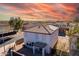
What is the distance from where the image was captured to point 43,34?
7.59 feet

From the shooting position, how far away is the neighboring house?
2.31 meters

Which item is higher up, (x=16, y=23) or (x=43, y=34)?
(x=16, y=23)

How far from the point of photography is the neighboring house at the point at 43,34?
7.59ft

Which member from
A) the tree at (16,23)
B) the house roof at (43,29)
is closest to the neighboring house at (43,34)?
the house roof at (43,29)

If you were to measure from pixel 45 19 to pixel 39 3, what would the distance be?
0.22m

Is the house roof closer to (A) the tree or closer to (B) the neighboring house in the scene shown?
(B) the neighboring house

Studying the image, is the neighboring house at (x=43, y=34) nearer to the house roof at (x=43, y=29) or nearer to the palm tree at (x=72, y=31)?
the house roof at (x=43, y=29)

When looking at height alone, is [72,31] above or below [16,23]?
below

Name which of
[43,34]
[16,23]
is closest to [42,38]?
[43,34]

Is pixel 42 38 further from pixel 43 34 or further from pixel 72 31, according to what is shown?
pixel 72 31

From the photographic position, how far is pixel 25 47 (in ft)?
7.66

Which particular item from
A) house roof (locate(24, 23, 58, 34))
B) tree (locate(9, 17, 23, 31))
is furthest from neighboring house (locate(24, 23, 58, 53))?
tree (locate(9, 17, 23, 31))

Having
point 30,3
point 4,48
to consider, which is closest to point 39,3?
point 30,3

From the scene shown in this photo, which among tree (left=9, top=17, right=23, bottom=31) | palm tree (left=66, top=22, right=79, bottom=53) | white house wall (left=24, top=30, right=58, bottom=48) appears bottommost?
white house wall (left=24, top=30, right=58, bottom=48)
